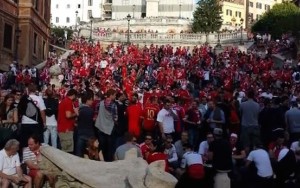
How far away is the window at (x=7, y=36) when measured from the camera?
4116cm

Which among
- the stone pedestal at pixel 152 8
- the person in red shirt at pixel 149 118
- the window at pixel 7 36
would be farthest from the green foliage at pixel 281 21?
the person in red shirt at pixel 149 118

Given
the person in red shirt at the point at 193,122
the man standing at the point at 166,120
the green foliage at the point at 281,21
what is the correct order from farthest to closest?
the green foliage at the point at 281,21, the person in red shirt at the point at 193,122, the man standing at the point at 166,120

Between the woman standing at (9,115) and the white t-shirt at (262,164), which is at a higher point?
the woman standing at (9,115)

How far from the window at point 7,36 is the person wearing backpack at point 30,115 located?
1030 inches

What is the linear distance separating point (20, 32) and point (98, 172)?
3350 cm

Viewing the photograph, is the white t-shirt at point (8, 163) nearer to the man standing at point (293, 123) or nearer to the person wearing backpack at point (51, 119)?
the person wearing backpack at point (51, 119)

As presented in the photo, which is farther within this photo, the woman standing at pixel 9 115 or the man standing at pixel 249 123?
the man standing at pixel 249 123

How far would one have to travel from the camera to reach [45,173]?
11.2 m

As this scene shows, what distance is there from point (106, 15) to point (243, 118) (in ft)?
328

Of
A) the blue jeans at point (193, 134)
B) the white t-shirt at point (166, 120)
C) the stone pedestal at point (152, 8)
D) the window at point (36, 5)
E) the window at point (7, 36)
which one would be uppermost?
the stone pedestal at point (152, 8)

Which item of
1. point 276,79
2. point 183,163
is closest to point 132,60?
point 276,79

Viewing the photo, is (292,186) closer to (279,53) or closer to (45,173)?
(45,173)

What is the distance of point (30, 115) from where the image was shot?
1558 cm

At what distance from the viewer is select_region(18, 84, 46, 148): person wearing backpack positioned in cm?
1550
